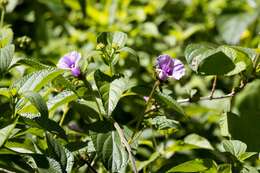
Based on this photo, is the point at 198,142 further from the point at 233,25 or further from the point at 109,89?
the point at 233,25

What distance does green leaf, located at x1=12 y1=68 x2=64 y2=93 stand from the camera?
1.09 metres

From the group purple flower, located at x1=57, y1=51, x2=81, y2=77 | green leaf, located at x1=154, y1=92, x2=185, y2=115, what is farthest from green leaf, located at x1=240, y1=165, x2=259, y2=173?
purple flower, located at x1=57, y1=51, x2=81, y2=77

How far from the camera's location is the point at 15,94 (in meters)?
1.11

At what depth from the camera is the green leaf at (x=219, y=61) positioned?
122cm

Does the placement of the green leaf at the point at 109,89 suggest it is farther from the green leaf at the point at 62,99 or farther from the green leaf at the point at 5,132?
the green leaf at the point at 5,132

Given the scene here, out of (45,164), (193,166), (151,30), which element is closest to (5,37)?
(45,164)

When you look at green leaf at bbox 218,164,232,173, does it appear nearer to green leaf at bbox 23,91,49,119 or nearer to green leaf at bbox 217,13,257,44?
green leaf at bbox 23,91,49,119

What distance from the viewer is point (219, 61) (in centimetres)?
123

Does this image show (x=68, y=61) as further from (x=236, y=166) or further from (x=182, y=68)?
(x=236, y=166)

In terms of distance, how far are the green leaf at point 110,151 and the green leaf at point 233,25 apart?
1207 mm

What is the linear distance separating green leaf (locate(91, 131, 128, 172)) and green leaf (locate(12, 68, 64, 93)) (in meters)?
0.13

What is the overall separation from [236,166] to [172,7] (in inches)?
57.8

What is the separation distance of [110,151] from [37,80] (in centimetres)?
19

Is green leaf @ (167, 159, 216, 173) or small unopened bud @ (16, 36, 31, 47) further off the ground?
small unopened bud @ (16, 36, 31, 47)
